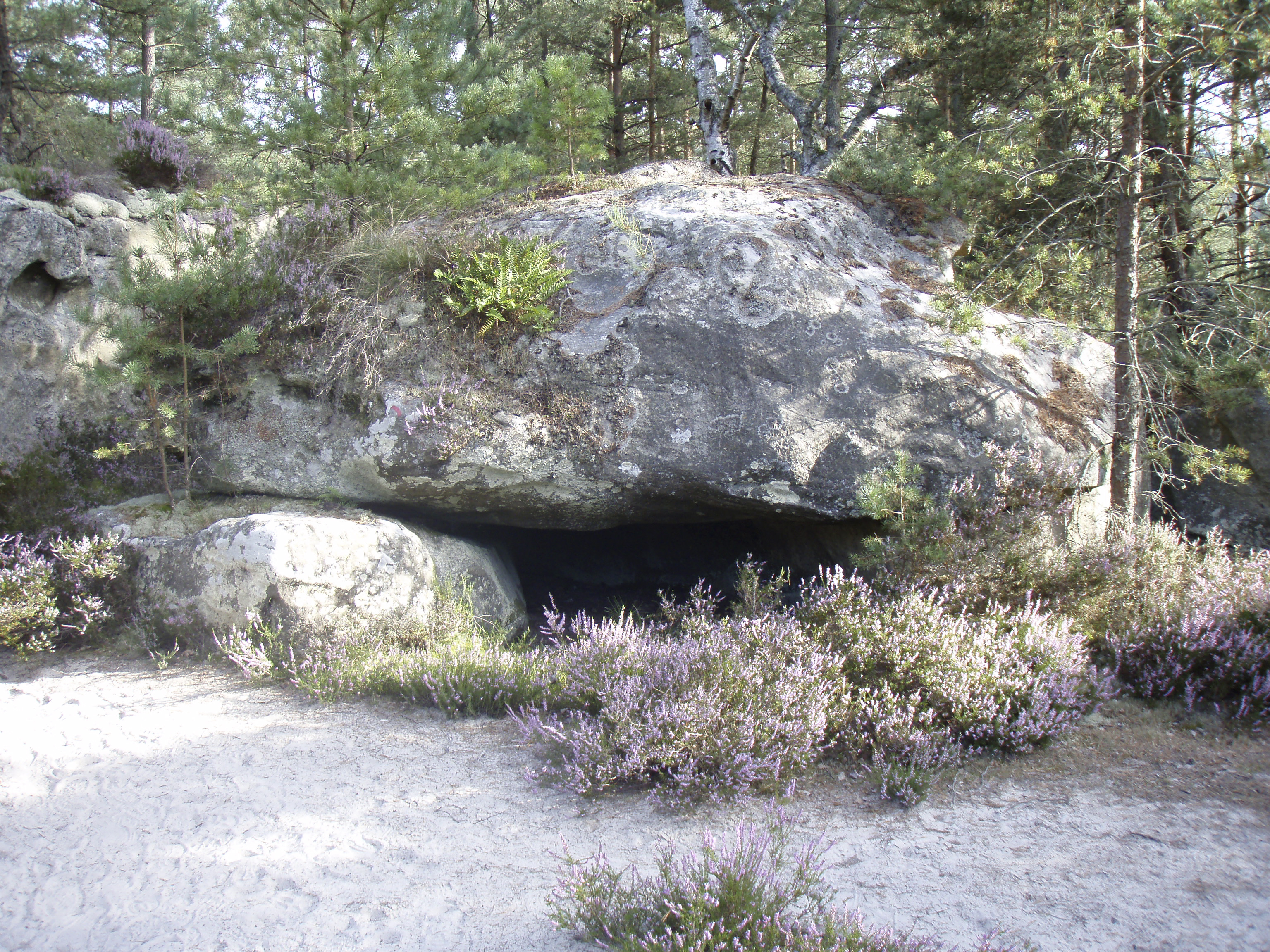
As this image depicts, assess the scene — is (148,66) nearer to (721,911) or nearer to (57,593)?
(57,593)

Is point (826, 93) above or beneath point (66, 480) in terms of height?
above

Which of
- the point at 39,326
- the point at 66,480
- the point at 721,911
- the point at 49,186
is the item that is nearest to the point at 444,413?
the point at 66,480

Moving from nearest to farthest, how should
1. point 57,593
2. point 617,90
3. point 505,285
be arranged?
point 57,593
point 505,285
point 617,90

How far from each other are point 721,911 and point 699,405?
13.4 ft

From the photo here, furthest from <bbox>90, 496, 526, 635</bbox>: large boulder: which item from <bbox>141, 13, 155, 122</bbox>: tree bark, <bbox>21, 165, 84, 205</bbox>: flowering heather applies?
<bbox>141, 13, 155, 122</bbox>: tree bark

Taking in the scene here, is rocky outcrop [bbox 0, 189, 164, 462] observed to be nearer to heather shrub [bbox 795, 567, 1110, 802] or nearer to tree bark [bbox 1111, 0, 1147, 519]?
heather shrub [bbox 795, 567, 1110, 802]

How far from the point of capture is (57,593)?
592 centimetres

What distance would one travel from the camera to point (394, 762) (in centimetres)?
435

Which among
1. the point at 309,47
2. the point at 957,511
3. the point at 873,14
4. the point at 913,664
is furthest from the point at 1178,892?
the point at 873,14

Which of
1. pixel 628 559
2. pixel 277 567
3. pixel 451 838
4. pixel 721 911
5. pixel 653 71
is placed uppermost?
pixel 653 71

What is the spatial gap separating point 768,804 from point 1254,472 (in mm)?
6377

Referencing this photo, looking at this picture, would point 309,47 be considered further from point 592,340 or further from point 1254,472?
point 1254,472

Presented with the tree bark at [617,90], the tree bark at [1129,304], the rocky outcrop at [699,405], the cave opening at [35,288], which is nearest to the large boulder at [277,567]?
the rocky outcrop at [699,405]

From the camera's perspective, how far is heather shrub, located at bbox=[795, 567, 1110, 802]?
4203mm
